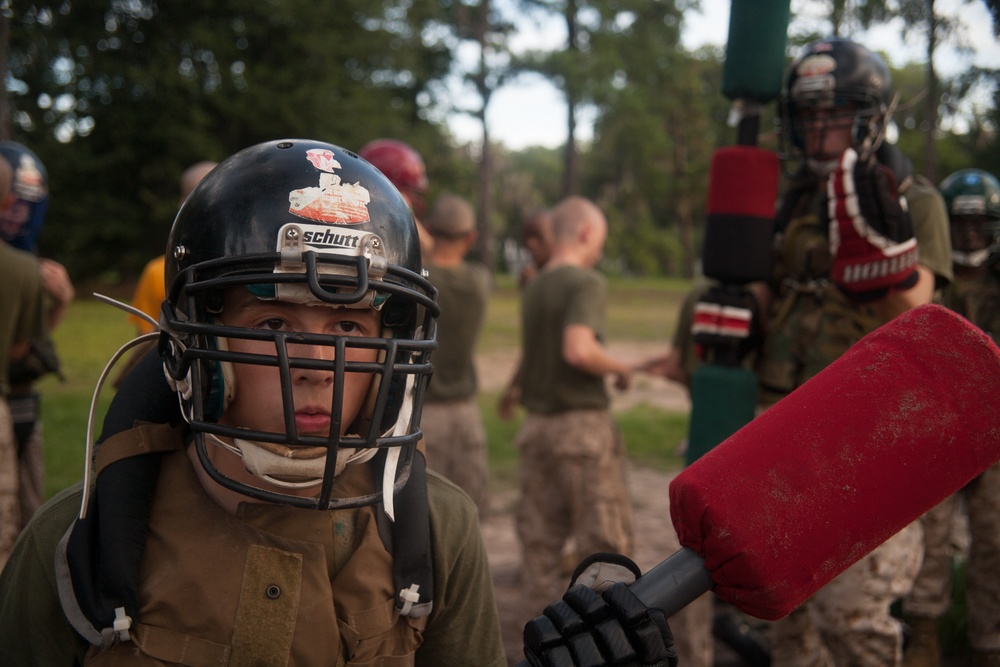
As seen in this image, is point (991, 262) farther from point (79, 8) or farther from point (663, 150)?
point (663, 150)

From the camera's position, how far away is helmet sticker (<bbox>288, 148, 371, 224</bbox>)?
198 cm

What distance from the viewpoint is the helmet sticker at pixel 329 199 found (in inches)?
77.8

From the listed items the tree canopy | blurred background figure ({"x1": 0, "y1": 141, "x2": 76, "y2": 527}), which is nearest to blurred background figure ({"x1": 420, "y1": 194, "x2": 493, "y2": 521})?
blurred background figure ({"x1": 0, "y1": 141, "x2": 76, "y2": 527})

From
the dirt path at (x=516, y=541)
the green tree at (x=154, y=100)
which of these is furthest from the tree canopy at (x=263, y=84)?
the dirt path at (x=516, y=541)

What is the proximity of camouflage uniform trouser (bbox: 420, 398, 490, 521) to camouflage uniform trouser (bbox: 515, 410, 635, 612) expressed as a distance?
21.6 inches

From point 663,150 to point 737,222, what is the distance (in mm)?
49557

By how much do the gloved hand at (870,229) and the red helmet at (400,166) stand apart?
3234 mm

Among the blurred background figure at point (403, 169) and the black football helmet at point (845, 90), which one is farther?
the blurred background figure at point (403, 169)

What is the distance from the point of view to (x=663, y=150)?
5144 centimetres

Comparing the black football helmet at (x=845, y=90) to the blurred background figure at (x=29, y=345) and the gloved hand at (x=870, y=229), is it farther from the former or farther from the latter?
the blurred background figure at (x=29, y=345)

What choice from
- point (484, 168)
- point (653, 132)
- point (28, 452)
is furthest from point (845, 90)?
point (653, 132)

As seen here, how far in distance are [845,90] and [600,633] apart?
3.20 m

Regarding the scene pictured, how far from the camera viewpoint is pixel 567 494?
566cm

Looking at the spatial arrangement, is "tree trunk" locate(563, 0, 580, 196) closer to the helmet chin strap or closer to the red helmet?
the red helmet
